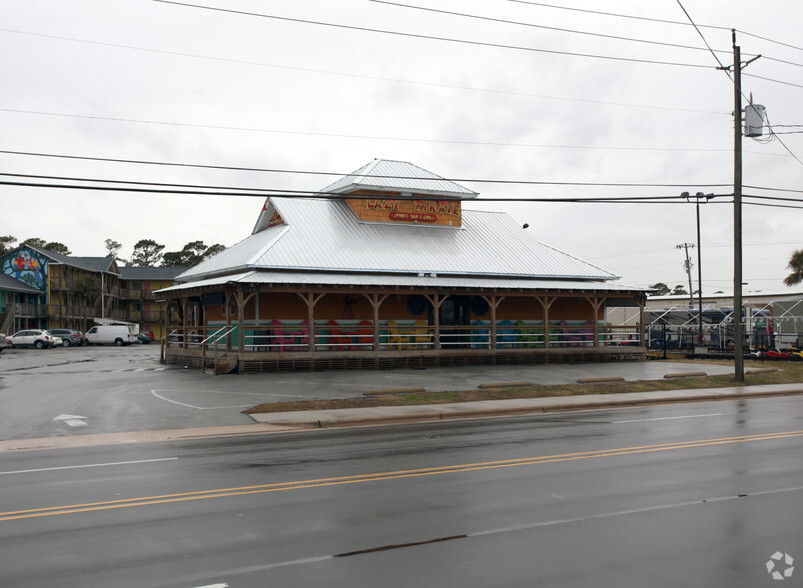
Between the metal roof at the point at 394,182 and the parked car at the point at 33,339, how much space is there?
35.6 meters

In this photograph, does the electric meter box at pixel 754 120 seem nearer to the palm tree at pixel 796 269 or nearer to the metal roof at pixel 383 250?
the metal roof at pixel 383 250

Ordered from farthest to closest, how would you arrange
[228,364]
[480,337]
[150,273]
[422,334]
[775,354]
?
[150,273]
[775,354]
[480,337]
[422,334]
[228,364]

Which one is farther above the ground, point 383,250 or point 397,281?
point 383,250

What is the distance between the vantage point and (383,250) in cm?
3366

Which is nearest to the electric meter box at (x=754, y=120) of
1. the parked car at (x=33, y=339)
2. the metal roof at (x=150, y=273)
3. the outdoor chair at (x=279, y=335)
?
the outdoor chair at (x=279, y=335)

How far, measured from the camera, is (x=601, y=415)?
18.2 meters

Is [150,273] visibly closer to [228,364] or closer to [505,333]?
[505,333]

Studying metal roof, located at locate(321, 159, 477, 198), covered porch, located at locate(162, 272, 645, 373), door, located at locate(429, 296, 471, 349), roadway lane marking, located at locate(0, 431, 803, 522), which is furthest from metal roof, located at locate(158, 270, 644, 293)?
roadway lane marking, located at locate(0, 431, 803, 522)

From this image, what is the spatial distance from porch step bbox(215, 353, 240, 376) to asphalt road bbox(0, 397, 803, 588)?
13.1 m

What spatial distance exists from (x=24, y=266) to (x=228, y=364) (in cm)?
5505

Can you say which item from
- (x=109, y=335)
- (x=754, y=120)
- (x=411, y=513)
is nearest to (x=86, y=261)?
(x=109, y=335)

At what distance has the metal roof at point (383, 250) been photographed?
31.5 meters

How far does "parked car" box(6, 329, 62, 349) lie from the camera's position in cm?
6125

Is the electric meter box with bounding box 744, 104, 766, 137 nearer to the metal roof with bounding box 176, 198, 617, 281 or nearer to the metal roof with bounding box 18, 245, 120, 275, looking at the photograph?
the metal roof with bounding box 176, 198, 617, 281
